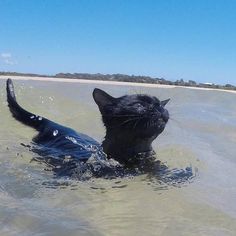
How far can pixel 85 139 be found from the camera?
6297 mm

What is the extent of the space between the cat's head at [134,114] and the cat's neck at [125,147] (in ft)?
0.15

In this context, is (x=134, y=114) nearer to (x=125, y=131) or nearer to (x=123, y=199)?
(x=125, y=131)

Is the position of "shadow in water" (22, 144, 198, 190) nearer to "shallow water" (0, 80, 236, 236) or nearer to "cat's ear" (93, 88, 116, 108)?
"shallow water" (0, 80, 236, 236)

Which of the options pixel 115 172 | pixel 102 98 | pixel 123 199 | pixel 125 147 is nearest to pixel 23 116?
pixel 102 98

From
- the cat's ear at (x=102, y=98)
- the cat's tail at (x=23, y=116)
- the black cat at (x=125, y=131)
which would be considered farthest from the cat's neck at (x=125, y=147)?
the cat's tail at (x=23, y=116)

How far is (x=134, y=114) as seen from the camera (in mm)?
4723

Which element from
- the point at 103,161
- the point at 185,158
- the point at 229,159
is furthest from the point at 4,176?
the point at 229,159

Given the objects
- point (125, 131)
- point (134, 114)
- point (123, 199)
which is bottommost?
point (123, 199)

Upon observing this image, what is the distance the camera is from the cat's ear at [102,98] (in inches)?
197

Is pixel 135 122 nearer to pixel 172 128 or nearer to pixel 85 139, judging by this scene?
pixel 85 139

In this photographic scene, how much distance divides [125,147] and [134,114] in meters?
0.46

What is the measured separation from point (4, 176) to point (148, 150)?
4.81ft

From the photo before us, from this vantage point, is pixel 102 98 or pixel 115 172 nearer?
pixel 115 172

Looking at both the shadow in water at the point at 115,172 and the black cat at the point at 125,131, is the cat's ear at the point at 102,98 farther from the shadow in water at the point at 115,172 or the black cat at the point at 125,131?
the shadow in water at the point at 115,172
